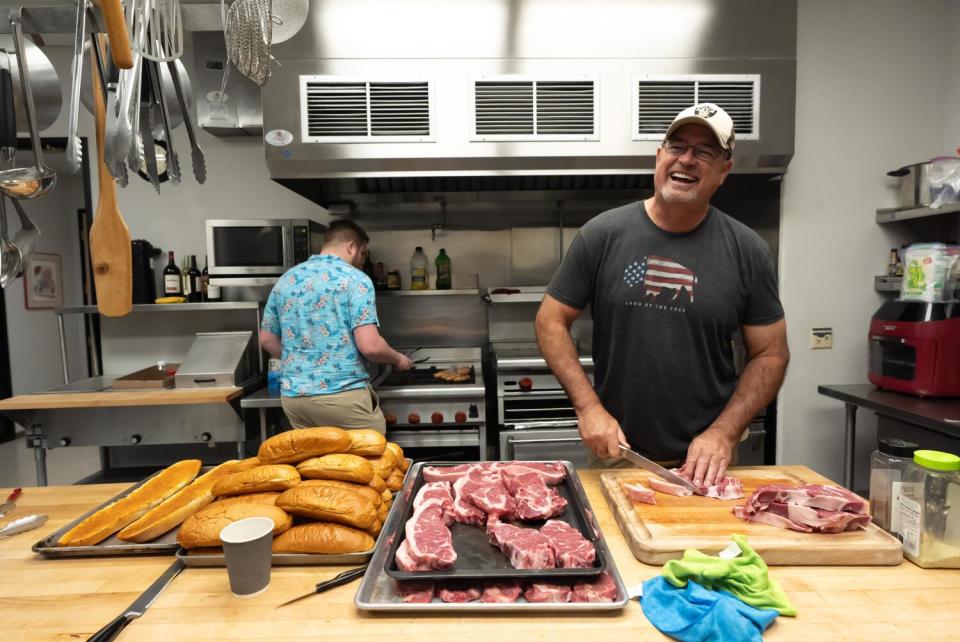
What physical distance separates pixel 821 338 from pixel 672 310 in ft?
5.90

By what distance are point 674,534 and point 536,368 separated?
1.76 meters

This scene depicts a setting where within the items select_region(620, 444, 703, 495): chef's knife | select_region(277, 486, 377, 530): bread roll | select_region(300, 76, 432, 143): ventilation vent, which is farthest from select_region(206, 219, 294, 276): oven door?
select_region(620, 444, 703, 495): chef's knife

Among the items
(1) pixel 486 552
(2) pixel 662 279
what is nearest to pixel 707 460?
(2) pixel 662 279

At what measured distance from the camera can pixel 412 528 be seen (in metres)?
0.94

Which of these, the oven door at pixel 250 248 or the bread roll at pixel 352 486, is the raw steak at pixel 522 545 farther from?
the oven door at pixel 250 248

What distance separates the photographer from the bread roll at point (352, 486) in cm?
100

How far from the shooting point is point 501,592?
81cm

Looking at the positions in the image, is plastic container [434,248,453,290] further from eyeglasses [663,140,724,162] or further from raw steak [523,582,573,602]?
raw steak [523,582,573,602]

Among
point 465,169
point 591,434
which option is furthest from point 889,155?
point 591,434

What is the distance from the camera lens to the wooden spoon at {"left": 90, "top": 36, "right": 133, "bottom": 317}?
93cm

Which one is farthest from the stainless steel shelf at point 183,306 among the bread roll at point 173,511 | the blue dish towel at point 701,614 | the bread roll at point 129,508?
the blue dish towel at point 701,614

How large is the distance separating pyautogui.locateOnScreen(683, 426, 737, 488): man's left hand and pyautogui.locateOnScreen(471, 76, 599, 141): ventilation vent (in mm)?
1795

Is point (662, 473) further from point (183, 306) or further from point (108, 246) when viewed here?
point (183, 306)

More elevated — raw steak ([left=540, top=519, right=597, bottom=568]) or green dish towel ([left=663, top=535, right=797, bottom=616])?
raw steak ([left=540, top=519, right=597, bottom=568])
